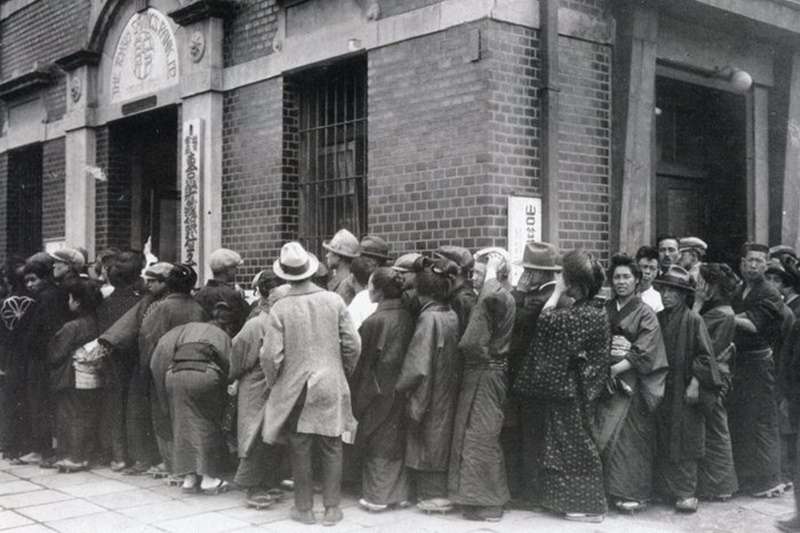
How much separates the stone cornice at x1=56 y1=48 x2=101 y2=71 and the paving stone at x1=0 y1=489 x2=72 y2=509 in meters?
6.89

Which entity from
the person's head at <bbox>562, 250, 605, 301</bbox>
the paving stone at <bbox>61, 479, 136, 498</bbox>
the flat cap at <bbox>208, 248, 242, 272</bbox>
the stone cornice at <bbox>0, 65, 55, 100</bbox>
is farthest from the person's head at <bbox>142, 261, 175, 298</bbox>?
the stone cornice at <bbox>0, 65, 55, 100</bbox>

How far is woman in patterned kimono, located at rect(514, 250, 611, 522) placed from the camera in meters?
5.70

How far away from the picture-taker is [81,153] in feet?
39.2

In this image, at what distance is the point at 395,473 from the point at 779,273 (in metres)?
3.45

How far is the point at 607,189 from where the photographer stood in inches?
311

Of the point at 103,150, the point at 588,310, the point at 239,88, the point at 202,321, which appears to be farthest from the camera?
the point at 103,150

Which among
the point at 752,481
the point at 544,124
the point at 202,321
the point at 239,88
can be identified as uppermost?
the point at 239,88

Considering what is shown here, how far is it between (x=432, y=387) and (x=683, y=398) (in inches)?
66.7

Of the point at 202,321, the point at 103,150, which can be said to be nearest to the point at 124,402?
the point at 202,321

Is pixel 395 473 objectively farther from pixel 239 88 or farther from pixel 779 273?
pixel 239 88

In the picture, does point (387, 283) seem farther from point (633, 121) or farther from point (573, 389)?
point (633, 121)

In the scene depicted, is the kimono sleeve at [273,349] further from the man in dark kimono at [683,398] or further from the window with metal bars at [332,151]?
the window with metal bars at [332,151]

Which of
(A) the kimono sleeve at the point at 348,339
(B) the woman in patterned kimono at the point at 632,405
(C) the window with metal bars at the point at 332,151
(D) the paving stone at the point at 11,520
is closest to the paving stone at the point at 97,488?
(D) the paving stone at the point at 11,520

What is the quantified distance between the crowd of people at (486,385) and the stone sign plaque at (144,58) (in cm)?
437
